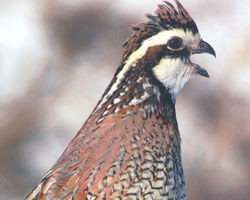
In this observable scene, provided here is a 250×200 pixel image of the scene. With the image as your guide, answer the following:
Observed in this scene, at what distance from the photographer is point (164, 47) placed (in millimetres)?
3676

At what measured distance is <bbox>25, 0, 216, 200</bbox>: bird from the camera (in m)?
3.37

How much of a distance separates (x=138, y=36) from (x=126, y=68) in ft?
0.64

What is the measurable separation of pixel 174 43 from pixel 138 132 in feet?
1.87

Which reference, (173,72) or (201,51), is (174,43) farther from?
(201,51)

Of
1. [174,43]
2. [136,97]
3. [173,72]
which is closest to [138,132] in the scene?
[136,97]

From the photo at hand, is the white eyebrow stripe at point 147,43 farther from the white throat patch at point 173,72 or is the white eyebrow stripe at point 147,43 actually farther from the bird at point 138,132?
the white throat patch at point 173,72

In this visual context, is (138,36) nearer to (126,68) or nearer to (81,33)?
(126,68)

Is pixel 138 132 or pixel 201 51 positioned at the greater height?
pixel 201 51

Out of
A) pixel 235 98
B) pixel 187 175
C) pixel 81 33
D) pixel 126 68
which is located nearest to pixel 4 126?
pixel 81 33

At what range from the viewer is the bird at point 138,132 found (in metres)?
3.37

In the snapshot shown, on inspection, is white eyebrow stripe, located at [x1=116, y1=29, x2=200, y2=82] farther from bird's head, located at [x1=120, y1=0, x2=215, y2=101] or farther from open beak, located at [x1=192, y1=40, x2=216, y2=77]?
open beak, located at [x1=192, y1=40, x2=216, y2=77]

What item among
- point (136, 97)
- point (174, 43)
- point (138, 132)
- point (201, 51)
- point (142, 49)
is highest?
point (201, 51)

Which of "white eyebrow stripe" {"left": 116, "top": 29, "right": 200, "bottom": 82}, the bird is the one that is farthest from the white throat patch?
"white eyebrow stripe" {"left": 116, "top": 29, "right": 200, "bottom": 82}

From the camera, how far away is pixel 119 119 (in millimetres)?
3586
